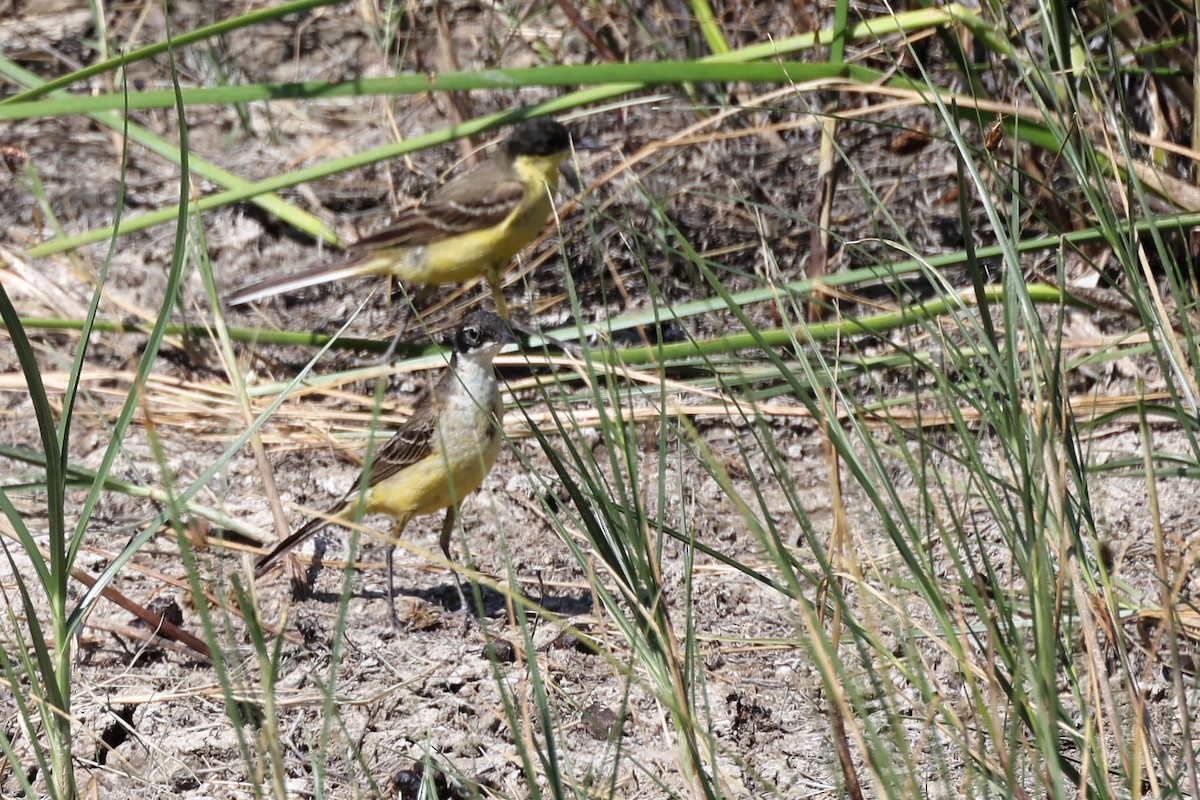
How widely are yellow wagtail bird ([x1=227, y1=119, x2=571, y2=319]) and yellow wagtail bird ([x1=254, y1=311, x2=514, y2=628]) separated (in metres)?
1.37

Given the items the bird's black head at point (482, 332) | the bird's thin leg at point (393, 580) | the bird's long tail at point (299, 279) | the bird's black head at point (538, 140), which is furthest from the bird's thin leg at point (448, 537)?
the bird's black head at point (538, 140)

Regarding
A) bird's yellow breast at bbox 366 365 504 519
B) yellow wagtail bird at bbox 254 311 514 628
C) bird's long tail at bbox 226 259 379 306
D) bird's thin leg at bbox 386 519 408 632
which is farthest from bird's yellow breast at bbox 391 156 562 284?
bird's thin leg at bbox 386 519 408 632

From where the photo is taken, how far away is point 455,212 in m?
6.78

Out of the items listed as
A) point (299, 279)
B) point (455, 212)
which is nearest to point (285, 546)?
point (299, 279)

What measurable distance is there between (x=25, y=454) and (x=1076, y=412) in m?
3.47

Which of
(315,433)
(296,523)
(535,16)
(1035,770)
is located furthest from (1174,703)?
(535,16)

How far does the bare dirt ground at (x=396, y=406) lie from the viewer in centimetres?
371

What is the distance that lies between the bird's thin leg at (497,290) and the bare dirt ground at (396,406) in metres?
0.15

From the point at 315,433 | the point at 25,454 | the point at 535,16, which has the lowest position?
the point at 25,454

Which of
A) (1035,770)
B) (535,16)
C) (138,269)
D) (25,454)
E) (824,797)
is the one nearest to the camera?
(1035,770)

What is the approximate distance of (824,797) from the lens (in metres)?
3.43

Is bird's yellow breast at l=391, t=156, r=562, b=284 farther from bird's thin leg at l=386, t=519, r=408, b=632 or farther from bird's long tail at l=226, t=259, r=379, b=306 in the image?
bird's thin leg at l=386, t=519, r=408, b=632

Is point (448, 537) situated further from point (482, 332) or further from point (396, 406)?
point (396, 406)

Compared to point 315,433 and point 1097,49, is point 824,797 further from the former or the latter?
point 1097,49
